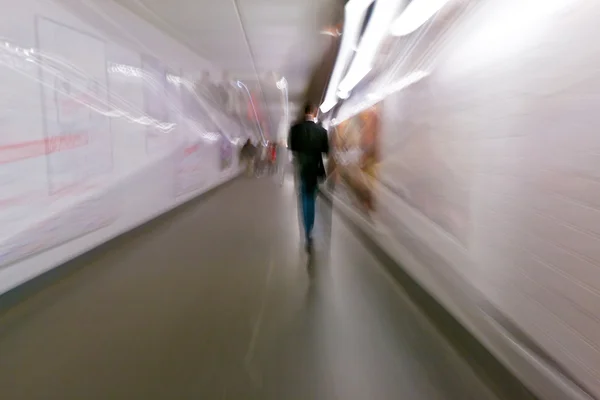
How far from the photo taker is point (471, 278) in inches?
114

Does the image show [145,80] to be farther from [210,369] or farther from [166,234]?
[210,369]

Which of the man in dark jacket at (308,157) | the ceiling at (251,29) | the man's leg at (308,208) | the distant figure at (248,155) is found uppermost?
the ceiling at (251,29)

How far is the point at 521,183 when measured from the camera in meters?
2.31

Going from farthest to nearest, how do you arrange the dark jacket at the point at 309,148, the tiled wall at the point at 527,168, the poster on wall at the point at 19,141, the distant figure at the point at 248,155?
the distant figure at the point at 248,155 < the dark jacket at the point at 309,148 < the poster on wall at the point at 19,141 < the tiled wall at the point at 527,168

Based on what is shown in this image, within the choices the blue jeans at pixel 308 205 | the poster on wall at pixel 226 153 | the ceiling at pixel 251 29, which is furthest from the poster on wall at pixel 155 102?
the poster on wall at pixel 226 153

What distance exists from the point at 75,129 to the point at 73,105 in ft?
0.64

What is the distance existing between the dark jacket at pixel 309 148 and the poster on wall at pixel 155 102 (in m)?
2.04

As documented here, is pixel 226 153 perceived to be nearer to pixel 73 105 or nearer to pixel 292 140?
pixel 292 140

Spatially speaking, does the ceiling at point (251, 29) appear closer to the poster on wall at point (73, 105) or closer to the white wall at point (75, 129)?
the white wall at point (75, 129)

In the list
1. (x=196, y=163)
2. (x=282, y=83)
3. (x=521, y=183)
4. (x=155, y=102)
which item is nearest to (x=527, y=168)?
(x=521, y=183)

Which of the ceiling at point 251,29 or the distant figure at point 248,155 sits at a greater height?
the ceiling at point 251,29

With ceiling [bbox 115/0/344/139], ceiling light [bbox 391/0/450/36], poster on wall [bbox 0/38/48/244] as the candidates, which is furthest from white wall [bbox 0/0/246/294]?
ceiling light [bbox 391/0/450/36]

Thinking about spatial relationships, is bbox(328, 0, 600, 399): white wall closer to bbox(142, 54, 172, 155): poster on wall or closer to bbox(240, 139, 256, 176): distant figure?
bbox(142, 54, 172, 155): poster on wall

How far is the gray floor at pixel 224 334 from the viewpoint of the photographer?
2156mm
